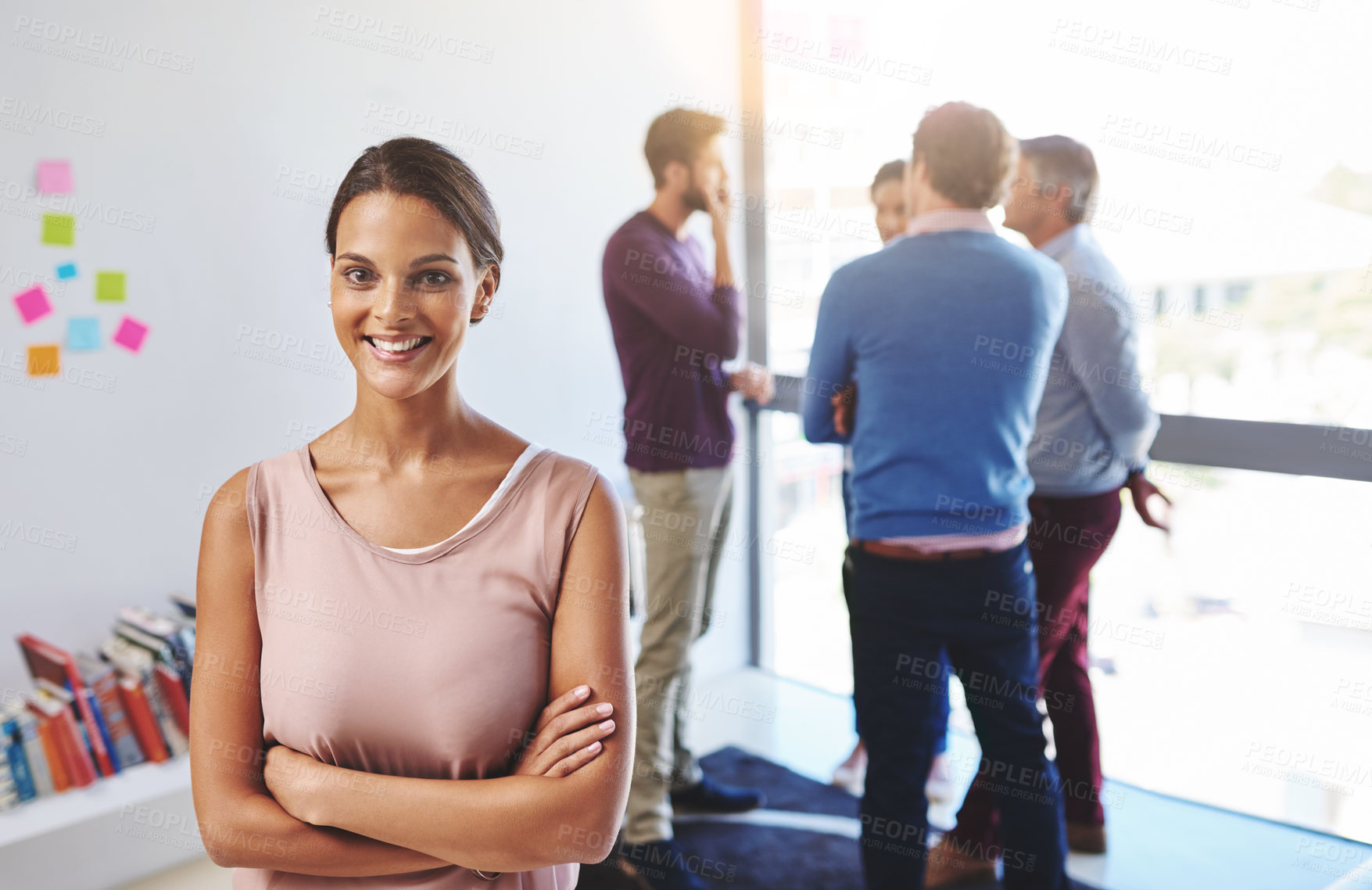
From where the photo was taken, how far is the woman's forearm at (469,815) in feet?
3.53

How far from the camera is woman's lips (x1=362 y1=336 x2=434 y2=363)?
1.13 metres

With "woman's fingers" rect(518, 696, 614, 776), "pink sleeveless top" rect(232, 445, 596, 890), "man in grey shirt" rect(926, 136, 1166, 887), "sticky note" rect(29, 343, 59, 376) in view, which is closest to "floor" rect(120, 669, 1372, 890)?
"man in grey shirt" rect(926, 136, 1166, 887)

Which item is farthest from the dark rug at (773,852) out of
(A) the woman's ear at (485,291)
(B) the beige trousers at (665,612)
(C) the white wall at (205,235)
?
(A) the woman's ear at (485,291)

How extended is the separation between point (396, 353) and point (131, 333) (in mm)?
1737

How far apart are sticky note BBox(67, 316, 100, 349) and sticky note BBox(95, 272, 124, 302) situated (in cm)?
6

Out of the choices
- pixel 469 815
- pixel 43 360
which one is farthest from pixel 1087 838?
pixel 43 360

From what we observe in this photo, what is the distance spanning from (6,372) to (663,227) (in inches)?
64.7

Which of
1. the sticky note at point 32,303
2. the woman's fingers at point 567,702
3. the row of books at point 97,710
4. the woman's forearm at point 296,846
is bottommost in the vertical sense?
the row of books at point 97,710

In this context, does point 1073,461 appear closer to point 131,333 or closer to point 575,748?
point 575,748

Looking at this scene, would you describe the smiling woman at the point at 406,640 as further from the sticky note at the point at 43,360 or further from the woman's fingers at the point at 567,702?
the sticky note at the point at 43,360

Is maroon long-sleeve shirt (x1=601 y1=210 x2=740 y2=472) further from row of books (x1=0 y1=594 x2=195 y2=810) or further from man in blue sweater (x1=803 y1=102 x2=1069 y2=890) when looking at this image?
row of books (x1=0 y1=594 x2=195 y2=810)

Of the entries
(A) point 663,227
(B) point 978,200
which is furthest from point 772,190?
(B) point 978,200

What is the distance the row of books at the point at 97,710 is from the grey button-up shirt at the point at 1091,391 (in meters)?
2.17

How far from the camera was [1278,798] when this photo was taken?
8.75 ft
